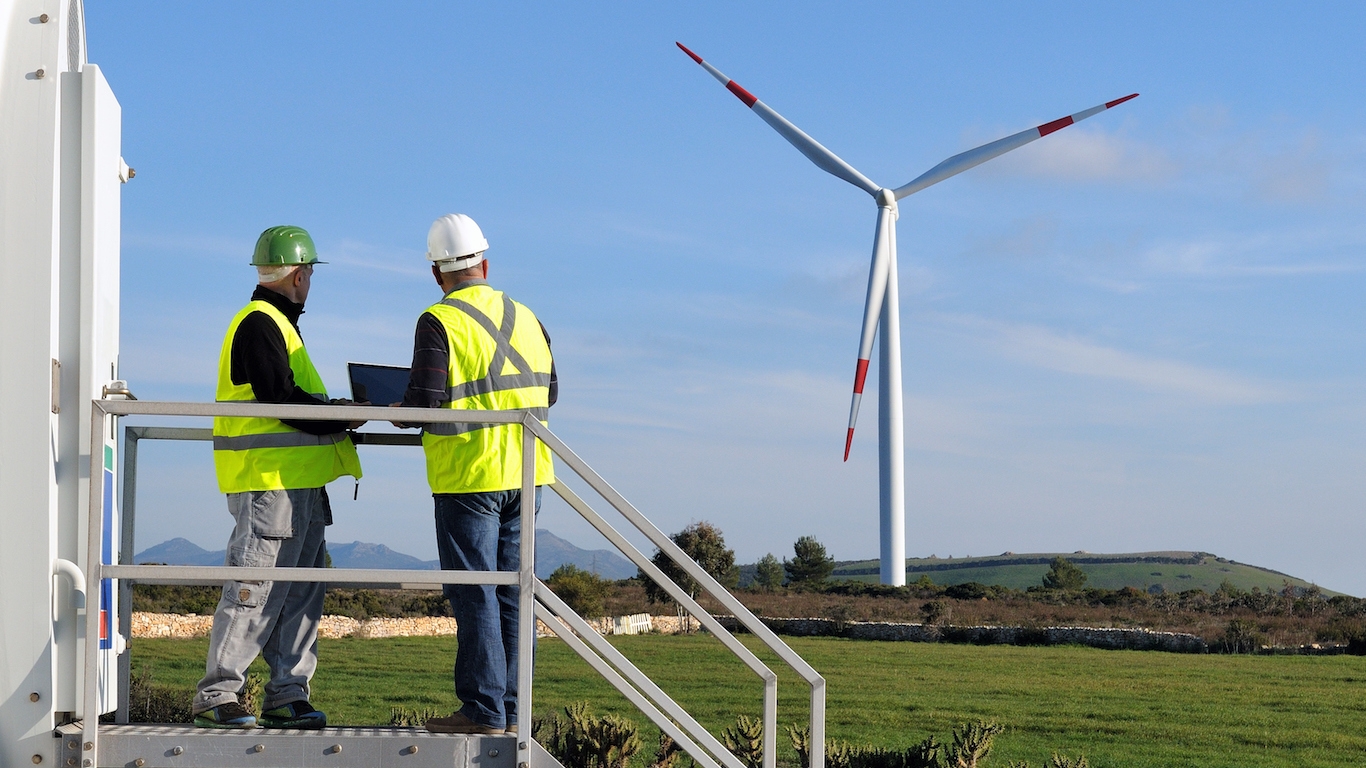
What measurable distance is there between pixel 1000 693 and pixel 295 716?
2625 cm

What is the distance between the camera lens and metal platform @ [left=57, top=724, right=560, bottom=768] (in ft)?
15.2

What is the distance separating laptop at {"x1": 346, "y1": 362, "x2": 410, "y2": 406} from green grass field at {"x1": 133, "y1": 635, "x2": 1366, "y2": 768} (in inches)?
457

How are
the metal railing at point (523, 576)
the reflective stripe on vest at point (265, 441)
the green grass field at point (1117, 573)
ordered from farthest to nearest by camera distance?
the green grass field at point (1117, 573) < the reflective stripe on vest at point (265, 441) < the metal railing at point (523, 576)

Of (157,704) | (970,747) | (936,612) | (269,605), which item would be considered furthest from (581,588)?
(269,605)

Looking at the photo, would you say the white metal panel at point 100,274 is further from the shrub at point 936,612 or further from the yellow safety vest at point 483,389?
the shrub at point 936,612

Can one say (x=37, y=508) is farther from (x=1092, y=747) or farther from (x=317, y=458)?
(x=1092, y=747)

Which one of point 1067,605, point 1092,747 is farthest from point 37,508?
point 1067,605

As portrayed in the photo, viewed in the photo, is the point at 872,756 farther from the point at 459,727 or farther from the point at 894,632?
the point at 894,632

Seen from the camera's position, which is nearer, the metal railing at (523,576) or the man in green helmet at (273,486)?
the metal railing at (523,576)

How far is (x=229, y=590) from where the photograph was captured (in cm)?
548

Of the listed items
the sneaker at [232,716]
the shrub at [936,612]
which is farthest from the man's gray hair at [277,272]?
the shrub at [936,612]

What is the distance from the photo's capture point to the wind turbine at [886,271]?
109 feet

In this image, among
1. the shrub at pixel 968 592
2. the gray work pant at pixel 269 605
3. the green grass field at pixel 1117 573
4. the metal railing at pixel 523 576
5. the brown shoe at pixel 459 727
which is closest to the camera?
the metal railing at pixel 523 576

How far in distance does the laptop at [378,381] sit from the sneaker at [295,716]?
60.2 inches
